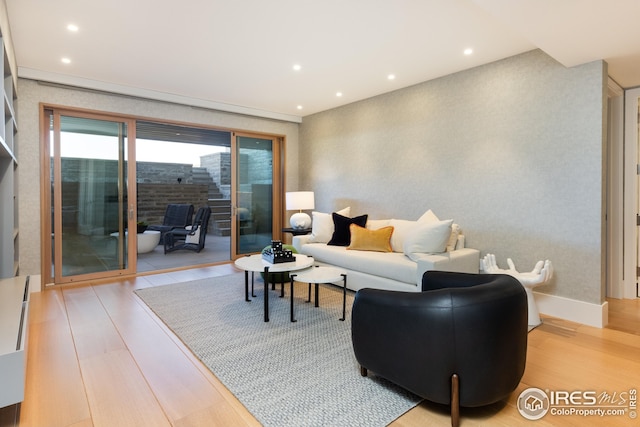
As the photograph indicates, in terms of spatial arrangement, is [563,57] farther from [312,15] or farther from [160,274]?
[160,274]

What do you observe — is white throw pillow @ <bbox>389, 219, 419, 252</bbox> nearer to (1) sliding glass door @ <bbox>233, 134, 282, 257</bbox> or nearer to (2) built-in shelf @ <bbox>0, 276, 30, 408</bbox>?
(1) sliding glass door @ <bbox>233, 134, 282, 257</bbox>

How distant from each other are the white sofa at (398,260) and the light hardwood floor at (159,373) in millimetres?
917

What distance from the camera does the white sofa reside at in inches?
132

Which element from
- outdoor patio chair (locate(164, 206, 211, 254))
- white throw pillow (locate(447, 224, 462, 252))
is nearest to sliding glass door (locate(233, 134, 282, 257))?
outdoor patio chair (locate(164, 206, 211, 254))

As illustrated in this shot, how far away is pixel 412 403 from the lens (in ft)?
6.20

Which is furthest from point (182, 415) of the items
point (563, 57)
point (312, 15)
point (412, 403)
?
point (563, 57)

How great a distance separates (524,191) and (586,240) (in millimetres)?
680

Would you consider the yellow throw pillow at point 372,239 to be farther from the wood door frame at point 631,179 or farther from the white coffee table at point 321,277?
the wood door frame at point 631,179

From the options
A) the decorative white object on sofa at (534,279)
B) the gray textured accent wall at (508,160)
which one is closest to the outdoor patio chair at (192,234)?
the gray textured accent wall at (508,160)

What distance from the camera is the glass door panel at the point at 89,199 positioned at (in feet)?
14.3

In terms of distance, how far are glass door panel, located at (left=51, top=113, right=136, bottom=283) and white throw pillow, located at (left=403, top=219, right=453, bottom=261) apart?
3.94 metres

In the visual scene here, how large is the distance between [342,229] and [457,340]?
310cm

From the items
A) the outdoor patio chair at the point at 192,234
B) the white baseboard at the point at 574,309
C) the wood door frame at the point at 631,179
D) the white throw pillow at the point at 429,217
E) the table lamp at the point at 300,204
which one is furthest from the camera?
the outdoor patio chair at the point at 192,234

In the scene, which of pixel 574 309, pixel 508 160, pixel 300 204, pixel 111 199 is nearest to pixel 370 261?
pixel 508 160
